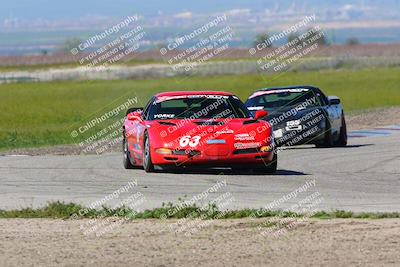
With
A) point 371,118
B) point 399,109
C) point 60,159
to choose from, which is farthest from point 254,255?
point 399,109

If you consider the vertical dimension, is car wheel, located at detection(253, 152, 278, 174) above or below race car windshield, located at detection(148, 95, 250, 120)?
below

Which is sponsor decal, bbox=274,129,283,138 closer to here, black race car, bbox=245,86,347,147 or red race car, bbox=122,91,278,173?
black race car, bbox=245,86,347,147

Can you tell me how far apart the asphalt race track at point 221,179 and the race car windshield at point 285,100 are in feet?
7.22

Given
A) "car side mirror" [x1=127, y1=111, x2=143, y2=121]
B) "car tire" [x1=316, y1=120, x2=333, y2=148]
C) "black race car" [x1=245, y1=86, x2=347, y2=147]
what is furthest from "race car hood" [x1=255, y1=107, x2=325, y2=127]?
"car side mirror" [x1=127, y1=111, x2=143, y2=121]

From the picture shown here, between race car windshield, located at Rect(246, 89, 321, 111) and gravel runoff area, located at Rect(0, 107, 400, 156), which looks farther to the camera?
gravel runoff area, located at Rect(0, 107, 400, 156)

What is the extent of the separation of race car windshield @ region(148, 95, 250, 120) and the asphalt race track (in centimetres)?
87

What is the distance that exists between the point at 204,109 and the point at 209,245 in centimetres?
898

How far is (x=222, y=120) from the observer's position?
806 inches

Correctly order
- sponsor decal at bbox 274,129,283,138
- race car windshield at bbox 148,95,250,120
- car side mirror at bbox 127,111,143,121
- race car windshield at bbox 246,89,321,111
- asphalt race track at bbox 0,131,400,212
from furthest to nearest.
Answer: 1. race car windshield at bbox 246,89,321,111
2. sponsor decal at bbox 274,129,283,138
3. car side mirror at bbox 127,111,143,121
4. race car windshield at bbox 148,95,250,120
5. asphalt race track at bbox 0,131,400,212

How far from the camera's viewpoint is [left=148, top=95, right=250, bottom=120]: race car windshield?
2088 cm

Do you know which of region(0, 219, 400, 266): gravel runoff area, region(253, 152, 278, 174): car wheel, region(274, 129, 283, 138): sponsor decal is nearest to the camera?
region(0, 219, 400, 266): gravel runoff area

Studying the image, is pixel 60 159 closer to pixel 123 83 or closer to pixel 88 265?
pixel 88 265

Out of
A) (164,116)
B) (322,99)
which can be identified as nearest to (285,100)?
(322,99)

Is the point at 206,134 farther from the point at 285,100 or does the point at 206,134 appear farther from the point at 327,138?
the point at 285,100
